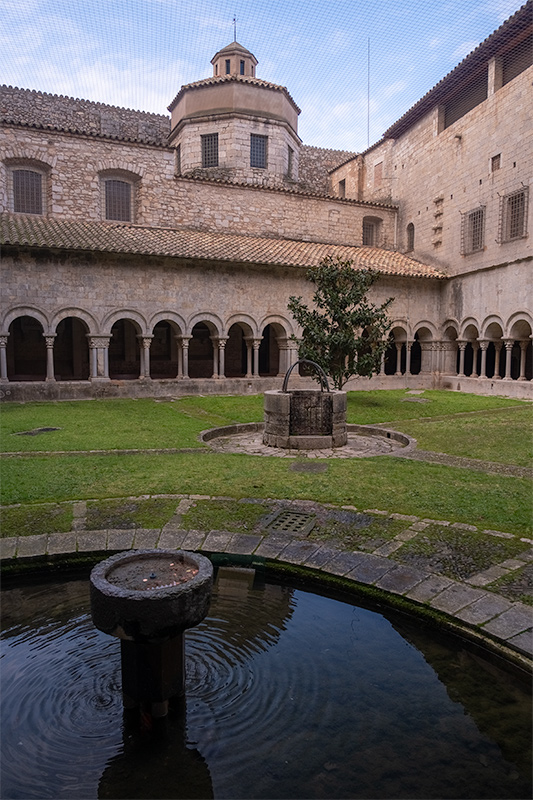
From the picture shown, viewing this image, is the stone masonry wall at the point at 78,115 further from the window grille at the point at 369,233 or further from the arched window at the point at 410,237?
the arched window at the point at 410,237

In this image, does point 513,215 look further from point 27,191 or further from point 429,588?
point 429,588

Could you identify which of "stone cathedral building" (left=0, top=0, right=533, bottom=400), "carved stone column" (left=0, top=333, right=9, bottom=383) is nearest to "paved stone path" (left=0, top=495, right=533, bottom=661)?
"carved stone column" (left=0, top=333, right=9, bottom=383)

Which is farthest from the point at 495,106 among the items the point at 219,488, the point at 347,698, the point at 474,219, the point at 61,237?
the point at 347,698

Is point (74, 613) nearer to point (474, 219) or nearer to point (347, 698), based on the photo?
point (347, 698)

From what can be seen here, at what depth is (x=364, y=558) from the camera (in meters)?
4.36

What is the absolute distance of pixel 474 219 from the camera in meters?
20.2

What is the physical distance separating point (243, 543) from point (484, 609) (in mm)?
2003

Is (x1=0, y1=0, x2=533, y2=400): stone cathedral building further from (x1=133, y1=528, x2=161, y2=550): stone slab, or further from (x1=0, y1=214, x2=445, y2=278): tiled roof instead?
(x1=133, y1=528, x2=161, y2=550): stone slab

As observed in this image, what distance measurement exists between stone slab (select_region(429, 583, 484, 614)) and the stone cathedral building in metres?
15.0

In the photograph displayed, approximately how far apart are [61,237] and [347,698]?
16994 mm

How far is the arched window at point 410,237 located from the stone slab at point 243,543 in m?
22.5

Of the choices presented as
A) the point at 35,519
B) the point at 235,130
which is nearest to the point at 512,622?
the point at 35,519

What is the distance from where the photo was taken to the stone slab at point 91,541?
4.52 metres

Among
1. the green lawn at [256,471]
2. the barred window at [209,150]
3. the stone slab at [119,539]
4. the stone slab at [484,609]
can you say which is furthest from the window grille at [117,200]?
the stone slab at [484,609]
